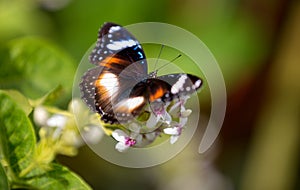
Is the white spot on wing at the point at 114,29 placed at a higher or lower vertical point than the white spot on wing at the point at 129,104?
higher

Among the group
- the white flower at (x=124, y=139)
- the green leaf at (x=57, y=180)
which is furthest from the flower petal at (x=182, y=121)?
the green leaf at (x=57, y=180)

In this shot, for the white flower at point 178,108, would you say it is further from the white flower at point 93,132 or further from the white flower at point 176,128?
the white flower at point 93,132

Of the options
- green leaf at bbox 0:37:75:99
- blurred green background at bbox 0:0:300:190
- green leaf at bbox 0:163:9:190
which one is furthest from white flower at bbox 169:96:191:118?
blurred green background at bbox 0:0:300:190

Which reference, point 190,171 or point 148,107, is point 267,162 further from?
point 148,107

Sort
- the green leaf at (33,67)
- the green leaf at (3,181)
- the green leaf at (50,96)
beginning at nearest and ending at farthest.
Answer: the green leaf at (3,181) → the green leaf at (50,96) → the green leaf at (33,67)

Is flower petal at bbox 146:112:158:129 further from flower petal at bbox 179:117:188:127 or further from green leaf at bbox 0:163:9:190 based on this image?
green leaf at bbox 0:163:9:190

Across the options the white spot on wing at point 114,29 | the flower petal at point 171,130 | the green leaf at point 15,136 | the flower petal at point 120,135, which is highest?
the white spot on wing at point 114,29
